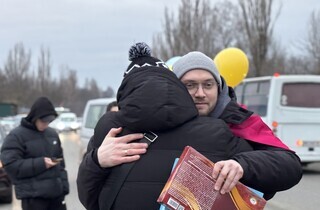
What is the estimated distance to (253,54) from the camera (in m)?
22.6

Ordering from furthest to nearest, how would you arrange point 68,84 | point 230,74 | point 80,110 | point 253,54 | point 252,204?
point 68,84, point 80,110, point 253,54, point 230,74, point 252,204

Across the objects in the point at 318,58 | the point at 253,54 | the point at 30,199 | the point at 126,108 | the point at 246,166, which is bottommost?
the point at 318,58

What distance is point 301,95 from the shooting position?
12.0 metres

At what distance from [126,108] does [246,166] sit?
52cm

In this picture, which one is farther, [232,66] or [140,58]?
[232,66]

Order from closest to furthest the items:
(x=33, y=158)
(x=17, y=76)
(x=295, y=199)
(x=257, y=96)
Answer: (x=33, y=158) < (x=295, y=199) < (x=257, y=96) < (x=17, y=76)

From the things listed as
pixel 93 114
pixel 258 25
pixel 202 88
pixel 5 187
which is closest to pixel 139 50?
pixel 202 88

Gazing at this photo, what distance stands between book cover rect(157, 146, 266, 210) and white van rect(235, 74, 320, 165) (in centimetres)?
981

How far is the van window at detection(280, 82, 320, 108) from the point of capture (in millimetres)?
11877

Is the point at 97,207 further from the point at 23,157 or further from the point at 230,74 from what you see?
the point at 230,74

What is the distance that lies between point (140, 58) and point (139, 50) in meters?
0.04

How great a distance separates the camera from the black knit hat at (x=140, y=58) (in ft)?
7.04

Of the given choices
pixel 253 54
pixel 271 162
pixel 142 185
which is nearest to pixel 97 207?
pixel 142 185

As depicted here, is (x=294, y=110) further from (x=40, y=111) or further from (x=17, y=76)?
(x=17, y=76)
